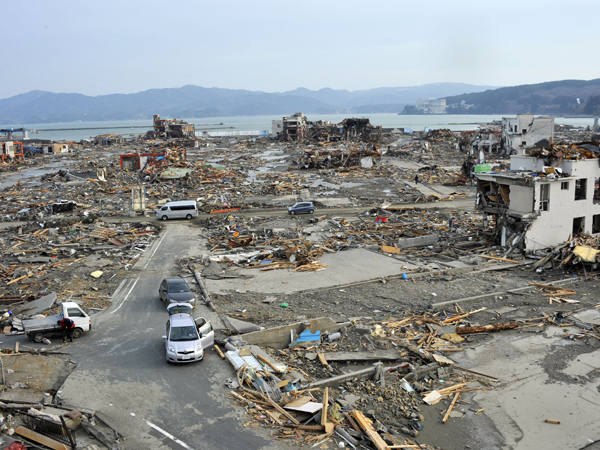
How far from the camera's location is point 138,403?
1127cm

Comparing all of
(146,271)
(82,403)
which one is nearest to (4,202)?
(146,271)

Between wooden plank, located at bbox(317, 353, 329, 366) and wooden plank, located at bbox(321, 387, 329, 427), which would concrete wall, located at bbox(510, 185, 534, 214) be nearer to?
wooden plank, located at bbox(317, 353, 329, 366)

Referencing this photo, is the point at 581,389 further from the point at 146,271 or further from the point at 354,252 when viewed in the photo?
the point at 146,271

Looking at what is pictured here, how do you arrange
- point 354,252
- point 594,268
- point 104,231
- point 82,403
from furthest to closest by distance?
point 104,231 → point 354,252 → point 594,268 → point 82,403

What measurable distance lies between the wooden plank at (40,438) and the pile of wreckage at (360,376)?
3.53 metres

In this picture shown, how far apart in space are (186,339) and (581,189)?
2198 centimetres

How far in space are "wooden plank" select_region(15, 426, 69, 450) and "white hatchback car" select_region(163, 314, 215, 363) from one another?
4.15 m

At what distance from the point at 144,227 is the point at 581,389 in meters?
25.6

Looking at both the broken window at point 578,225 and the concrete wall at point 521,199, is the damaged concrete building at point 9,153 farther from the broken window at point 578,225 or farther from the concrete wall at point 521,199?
the broken window at point 578,225

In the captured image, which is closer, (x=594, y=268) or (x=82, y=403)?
(x=82, y=403)

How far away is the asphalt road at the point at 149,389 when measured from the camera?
32.9 feet

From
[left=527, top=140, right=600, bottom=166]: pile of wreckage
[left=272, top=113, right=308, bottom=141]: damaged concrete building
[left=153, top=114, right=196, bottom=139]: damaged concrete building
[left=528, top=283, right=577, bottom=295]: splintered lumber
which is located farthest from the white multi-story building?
[left=153, top=114, right=196, bottom=139]: damaged concrete building

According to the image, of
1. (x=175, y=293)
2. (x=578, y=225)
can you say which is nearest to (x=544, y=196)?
(x=578, y=225)

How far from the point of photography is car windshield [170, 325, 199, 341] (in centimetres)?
1351
